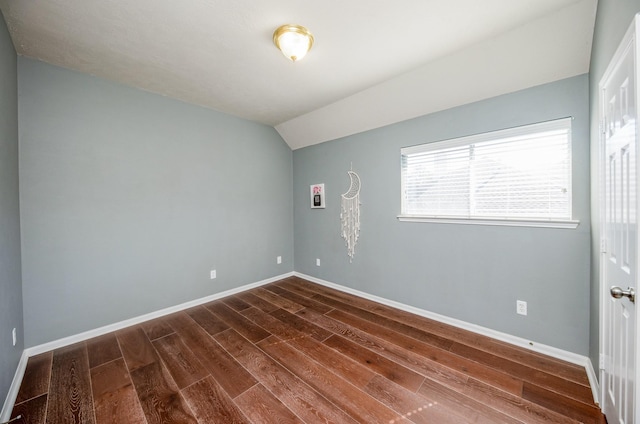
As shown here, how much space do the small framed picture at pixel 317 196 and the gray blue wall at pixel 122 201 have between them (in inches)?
36.2

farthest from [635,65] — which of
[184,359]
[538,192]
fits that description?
[184,359]

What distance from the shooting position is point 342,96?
10.0ft

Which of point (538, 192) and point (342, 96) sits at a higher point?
point (342, 96)

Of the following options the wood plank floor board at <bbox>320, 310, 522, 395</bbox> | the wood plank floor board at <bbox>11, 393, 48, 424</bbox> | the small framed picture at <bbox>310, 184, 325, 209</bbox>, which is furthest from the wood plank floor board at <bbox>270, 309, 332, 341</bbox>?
the wood plank floor board at <bbox>11, 393, 48, 424</bbox>

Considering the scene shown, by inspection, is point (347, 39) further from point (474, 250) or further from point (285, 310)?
point (285, 310)

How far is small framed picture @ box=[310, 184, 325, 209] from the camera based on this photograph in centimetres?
393

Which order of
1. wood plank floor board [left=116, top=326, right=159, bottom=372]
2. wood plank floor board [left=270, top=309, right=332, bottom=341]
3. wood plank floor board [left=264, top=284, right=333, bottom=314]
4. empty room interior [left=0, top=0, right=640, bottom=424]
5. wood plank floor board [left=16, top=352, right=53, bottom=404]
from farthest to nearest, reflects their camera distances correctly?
wood plank floor board [left=264, top=284, right=333, bottom=314]
wood plank floor board [left=270, top=309, right=332, bottom=341]
wood plank floor board [left=116, top=326, right=159, bottom=372]
wood plank floor board [left=16, top=352, right=53, bottom=404]
empty room interior [left=0, top=0, right=640, bottom=424]

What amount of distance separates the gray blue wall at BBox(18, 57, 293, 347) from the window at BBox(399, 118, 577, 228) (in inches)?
97.1

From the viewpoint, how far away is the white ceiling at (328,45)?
166 cm

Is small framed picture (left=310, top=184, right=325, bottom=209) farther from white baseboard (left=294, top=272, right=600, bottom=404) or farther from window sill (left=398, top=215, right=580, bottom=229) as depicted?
white baseboard (left=294, top=272, right=600, bottom=404)

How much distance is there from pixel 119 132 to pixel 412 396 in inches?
142

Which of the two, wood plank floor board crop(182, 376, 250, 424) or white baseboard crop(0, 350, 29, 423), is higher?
white baseboard crop(0, 350, 29, 423)

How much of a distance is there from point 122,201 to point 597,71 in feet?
13.7

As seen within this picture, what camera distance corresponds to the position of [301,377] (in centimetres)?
187
